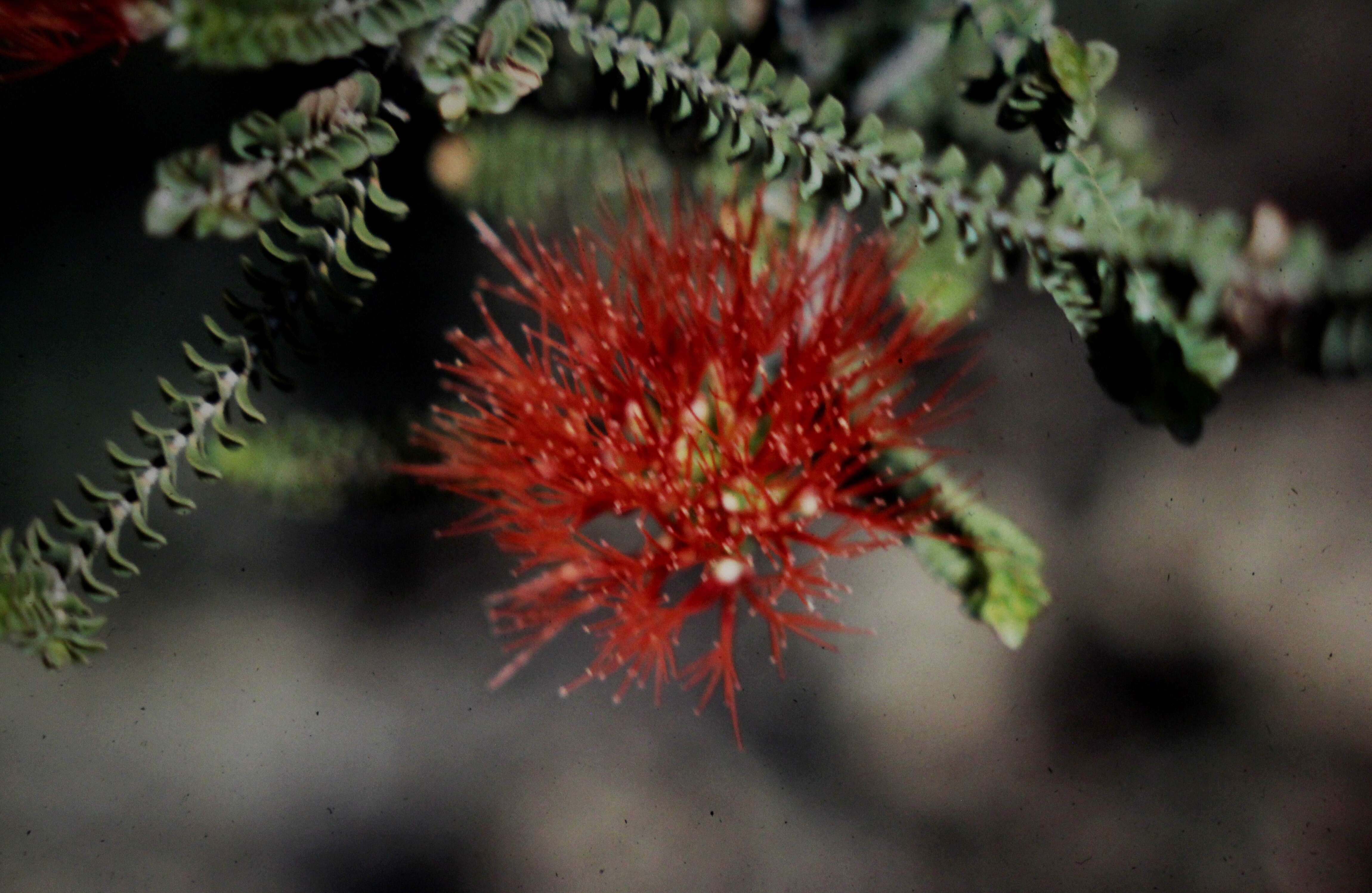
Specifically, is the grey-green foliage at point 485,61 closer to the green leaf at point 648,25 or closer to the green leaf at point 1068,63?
the green leaf at point 648,25

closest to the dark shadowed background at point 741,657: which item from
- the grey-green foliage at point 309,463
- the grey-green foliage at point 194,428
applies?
the grey-green foliage at point 309,463

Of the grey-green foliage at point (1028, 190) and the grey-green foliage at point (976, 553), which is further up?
the grey-green foliage at point (1028, 190)

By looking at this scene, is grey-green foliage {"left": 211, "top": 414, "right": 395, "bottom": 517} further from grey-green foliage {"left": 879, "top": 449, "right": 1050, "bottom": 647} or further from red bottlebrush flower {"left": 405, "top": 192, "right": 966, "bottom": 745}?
grey-green foliage {"left": 879, "top": 449, "right": 1050, "bottom": 647}

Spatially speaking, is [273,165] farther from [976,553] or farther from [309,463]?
[976,553]

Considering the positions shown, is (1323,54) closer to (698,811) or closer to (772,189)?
(772,189)

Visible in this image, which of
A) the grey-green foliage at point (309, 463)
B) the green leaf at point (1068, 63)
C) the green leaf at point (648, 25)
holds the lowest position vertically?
the grey-green foliage at point (309, 463)

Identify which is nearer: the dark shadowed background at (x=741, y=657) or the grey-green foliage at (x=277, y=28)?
the grey-green foliage at (x=277, y=28)

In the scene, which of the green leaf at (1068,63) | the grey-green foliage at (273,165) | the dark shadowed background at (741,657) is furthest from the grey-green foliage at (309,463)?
the green leaf at (1068,63)
